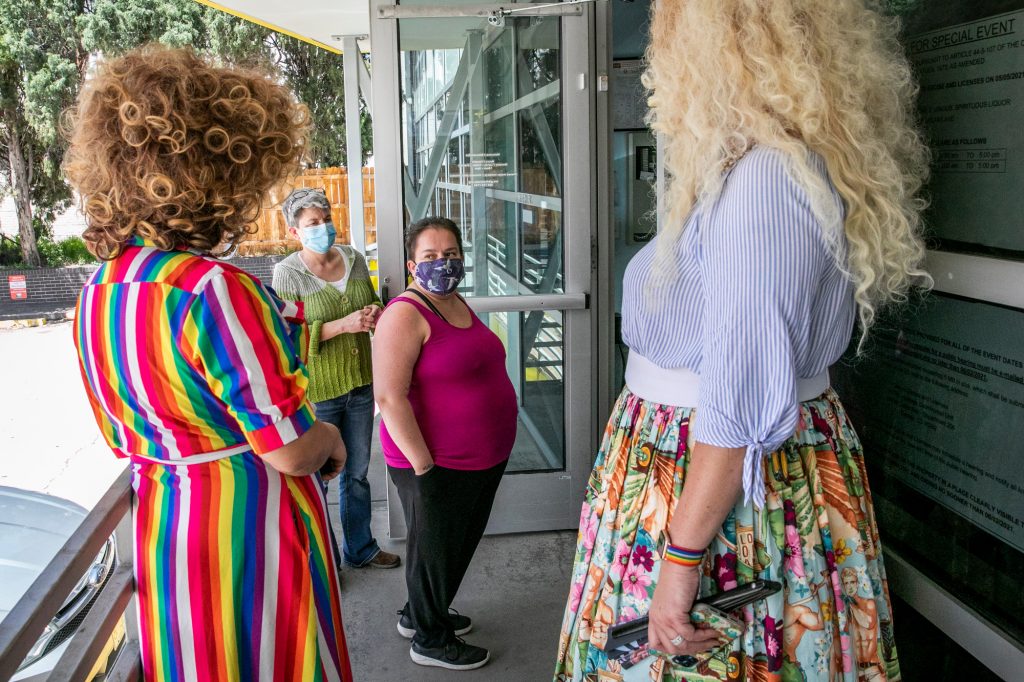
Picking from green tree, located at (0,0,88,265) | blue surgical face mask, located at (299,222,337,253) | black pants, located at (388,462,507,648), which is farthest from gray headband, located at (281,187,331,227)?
green tree, located at (0,0,88,265)

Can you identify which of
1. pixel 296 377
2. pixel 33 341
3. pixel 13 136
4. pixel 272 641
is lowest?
pixel 33 341

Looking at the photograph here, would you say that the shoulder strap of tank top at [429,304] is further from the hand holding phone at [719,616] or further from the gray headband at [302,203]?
the hand holding phone at [719,616]

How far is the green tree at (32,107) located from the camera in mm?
20906

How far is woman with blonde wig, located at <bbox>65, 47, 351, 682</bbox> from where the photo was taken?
4.58 ft

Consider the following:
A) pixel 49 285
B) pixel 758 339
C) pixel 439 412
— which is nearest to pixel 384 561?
pixel 439 412

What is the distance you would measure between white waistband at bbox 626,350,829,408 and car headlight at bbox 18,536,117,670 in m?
2.01

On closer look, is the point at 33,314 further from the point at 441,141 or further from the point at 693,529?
the point at 693,529

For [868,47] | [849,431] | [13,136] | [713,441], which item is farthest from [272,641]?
[13,136]

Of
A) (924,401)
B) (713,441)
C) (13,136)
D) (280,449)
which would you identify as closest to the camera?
(713,441)

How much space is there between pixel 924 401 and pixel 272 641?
57.1 inches

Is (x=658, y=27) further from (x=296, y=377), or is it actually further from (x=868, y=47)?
(x=296, y=377)

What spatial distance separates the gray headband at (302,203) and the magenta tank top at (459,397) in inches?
36.0

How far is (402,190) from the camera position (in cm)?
366

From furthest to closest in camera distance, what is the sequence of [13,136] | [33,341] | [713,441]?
[13,136] → [33,341] → [713,441]
